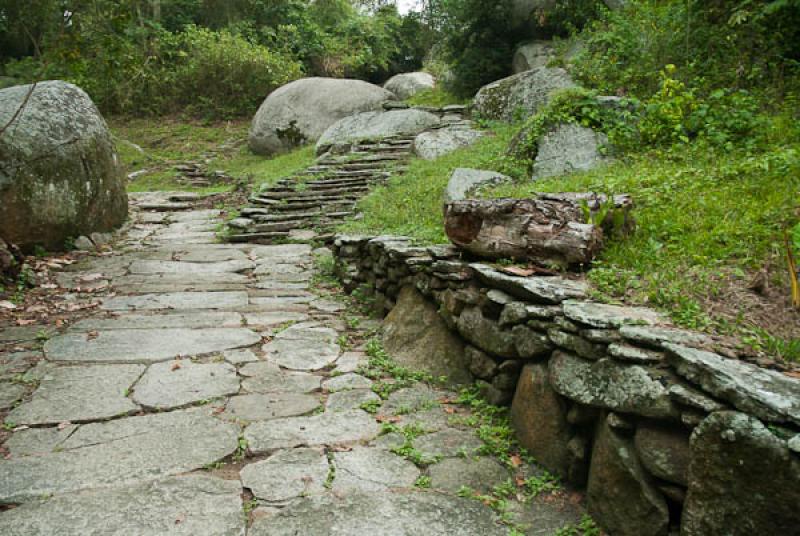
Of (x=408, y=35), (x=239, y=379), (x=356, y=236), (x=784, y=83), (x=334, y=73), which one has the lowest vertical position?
(x=239, y=379)

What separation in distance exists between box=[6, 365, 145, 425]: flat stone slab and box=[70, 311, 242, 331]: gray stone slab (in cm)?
80

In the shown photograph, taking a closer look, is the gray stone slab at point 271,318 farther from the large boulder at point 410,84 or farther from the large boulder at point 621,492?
the large boulder at point 410,84

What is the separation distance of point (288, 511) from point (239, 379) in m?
1.35

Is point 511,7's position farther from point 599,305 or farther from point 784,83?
point 599,305

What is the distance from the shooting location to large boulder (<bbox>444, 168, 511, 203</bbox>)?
5.71m

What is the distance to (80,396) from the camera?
116 inches

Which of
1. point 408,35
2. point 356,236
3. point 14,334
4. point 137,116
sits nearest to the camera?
point 14,334

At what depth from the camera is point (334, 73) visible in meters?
18.0

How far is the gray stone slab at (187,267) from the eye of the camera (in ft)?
19.0

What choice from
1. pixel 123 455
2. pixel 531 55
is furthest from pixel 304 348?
pixel 531 55

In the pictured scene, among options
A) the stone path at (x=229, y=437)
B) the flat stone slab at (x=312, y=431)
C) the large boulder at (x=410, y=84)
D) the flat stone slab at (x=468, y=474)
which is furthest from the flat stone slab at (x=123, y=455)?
the large boulder at (x=410, y=84)

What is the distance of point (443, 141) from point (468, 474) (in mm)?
7577

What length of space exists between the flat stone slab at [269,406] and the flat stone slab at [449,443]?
2.27 feet

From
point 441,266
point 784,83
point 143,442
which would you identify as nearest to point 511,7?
point 784,83
